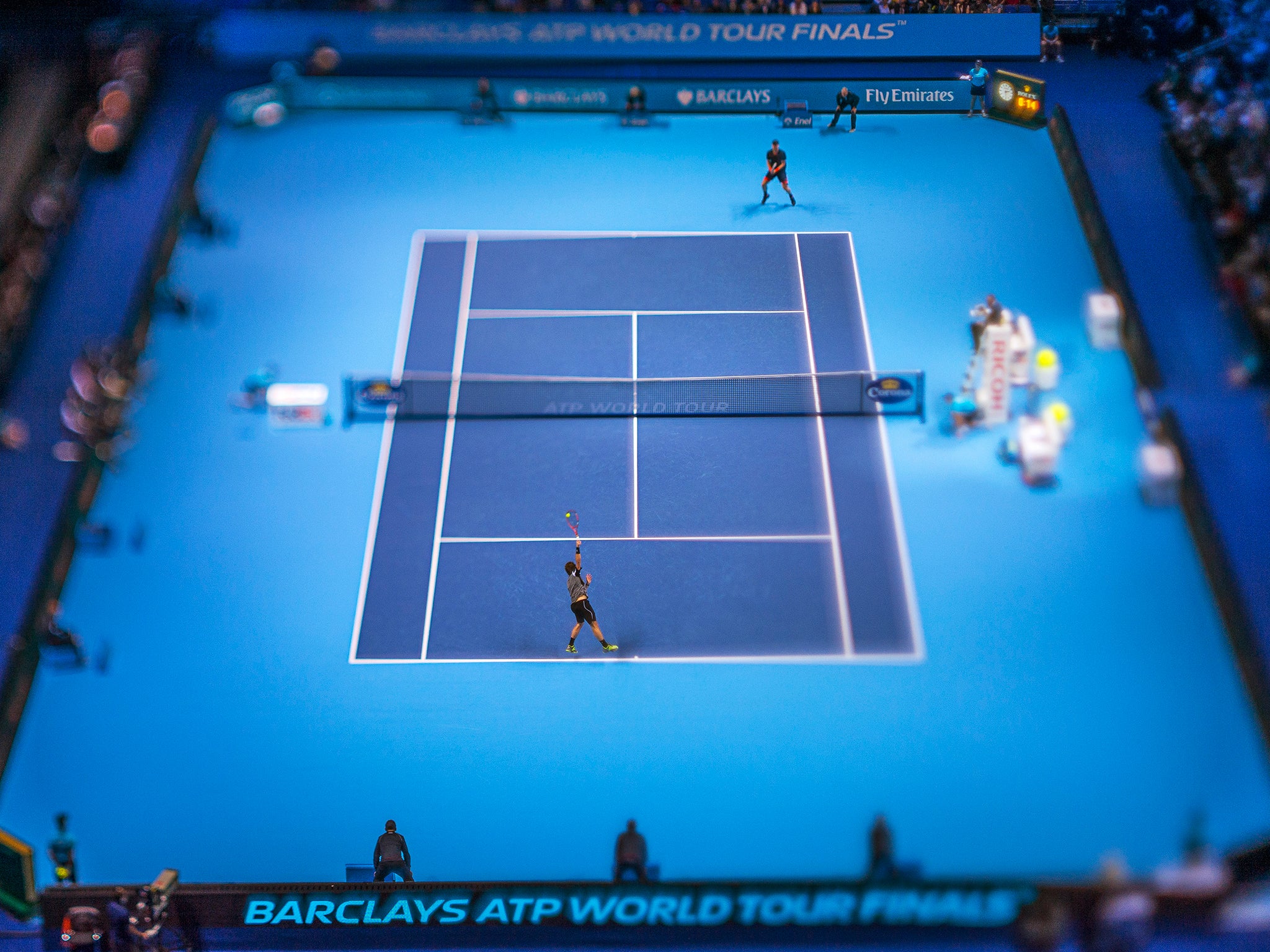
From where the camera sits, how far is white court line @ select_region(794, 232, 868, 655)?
15.9 meters

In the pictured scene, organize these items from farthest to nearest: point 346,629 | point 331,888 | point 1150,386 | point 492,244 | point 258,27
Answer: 1. point 258,27
2. point 492,244
3. point 1150,386
4. point 346,629
5. point 331,888

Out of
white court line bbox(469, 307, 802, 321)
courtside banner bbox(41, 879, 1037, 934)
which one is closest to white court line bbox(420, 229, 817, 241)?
white court line bbox(469, 307, 802, 321)

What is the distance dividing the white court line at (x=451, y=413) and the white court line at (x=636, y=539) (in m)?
0.41

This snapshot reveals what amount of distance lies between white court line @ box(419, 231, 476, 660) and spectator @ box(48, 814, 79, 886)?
459cm

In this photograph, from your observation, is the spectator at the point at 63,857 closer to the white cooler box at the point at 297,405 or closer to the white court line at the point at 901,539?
the white cooler box at the point at 297,405

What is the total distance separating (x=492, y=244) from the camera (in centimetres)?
2284

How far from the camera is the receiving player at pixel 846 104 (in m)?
24.6

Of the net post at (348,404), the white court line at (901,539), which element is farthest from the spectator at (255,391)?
the white court line at (901,539)

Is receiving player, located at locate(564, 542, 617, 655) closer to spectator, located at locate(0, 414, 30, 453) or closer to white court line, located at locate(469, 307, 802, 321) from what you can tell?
white court line, located at locate(469, 307, 802, 321)

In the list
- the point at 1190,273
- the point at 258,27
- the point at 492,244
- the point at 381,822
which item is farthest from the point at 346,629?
the point at 258,27

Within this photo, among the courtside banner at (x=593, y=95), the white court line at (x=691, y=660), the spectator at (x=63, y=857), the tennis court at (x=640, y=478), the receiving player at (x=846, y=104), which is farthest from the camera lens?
the courtside banner at (x=593, y=95)

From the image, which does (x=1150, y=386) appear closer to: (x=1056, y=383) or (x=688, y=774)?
(x=1056, y=383)

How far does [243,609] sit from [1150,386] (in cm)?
1374

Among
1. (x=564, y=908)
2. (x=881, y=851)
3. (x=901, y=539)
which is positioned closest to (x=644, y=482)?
(x=901, y=539)
